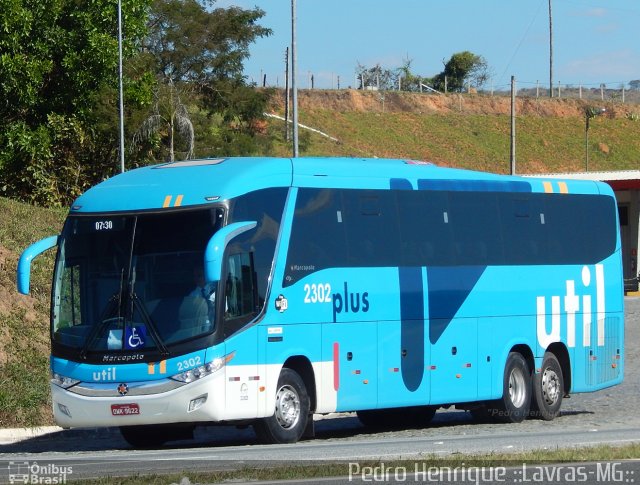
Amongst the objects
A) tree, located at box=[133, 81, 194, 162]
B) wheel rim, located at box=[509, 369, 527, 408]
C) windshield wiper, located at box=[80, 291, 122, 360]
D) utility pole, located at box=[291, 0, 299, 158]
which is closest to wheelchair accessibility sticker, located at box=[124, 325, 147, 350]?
windshield wiper, located at box=[80, 291, 122, 360]

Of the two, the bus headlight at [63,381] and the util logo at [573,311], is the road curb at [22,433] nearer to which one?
the bus headlight at [63,381]

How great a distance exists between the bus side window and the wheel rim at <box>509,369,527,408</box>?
6.14 m

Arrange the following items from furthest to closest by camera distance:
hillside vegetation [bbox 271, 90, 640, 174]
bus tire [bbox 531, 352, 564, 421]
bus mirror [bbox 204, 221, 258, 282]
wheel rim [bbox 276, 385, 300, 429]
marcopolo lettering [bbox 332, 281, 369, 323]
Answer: hillside vegetation [bbox 271, 90, 640, 174]
bus tire [bbox 531, 352, 564, 421]
marcopolo lettering [bbox 332, 281, 369, 323]
wheel rim [bbox 276, 385, 300, 429]
bus mirror [bbox 204, 221, 258, 282]

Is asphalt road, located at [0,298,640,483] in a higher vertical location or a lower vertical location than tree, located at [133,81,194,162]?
lower

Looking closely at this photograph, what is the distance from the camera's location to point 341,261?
18266 millimetres

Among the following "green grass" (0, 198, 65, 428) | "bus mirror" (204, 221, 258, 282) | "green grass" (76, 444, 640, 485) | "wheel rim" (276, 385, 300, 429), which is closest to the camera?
"green grass" (76, 444, 640, 485)

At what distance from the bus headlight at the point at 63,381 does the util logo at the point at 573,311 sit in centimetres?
830

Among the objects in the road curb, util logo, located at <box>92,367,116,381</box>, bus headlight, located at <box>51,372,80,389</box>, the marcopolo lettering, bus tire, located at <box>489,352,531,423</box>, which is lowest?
the road curb

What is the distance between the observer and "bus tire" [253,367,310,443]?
1712 centimetres

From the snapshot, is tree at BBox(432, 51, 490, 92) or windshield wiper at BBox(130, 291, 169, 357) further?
tree at BBox(432, 51, 490, 92)

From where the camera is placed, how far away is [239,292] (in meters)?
16.6

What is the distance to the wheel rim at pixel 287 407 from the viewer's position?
17266mm

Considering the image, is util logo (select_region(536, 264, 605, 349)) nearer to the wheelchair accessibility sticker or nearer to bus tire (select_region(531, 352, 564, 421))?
bus tire (select_region(531, 352, 564, 421))

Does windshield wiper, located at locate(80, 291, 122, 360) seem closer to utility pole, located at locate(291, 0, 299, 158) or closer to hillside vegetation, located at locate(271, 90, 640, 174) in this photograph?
utility pole, located at locate(291, 0, 299, 158)
